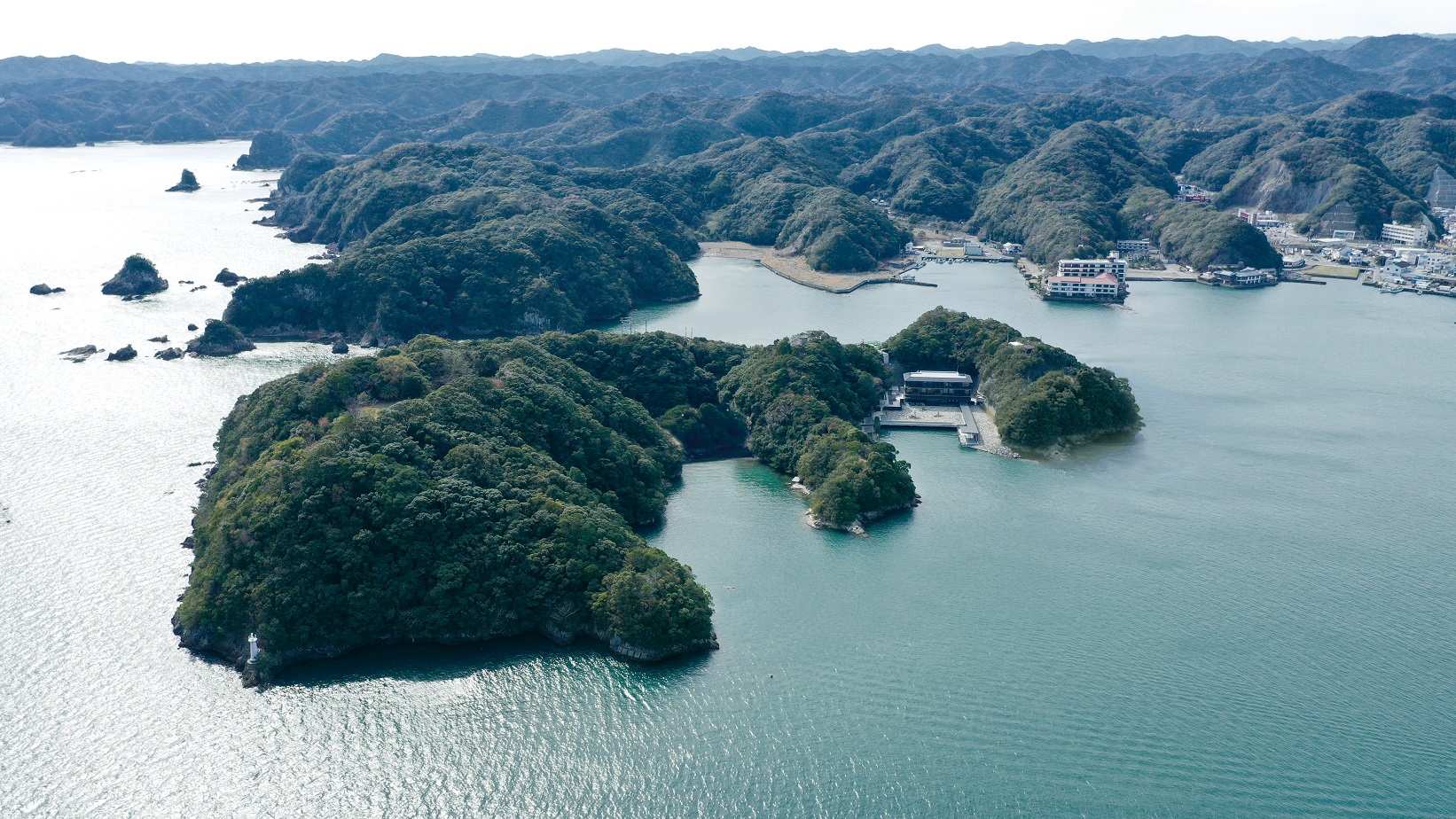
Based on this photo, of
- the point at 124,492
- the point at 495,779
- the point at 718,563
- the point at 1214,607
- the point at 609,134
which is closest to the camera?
the point at 495,779

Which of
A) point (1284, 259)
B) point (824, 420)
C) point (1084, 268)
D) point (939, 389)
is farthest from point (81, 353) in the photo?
point (1284, 259)

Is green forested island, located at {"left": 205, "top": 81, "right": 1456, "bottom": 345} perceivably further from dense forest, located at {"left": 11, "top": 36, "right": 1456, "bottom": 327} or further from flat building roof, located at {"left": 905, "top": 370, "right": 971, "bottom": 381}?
flat building roof, located at {"left": 905, "top": 370, "right": 971, "bottom": 381}

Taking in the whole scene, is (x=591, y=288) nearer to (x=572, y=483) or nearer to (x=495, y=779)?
(x=572, y=483)

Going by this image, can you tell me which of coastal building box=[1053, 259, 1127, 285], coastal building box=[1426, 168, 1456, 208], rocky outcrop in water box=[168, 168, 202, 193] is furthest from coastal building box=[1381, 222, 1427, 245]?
rocky outcrop in water box=[168, 168, 202, 193]

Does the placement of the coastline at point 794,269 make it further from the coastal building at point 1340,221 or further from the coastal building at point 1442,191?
the coastal building at point 1442,191

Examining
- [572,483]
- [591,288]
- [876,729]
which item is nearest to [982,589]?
[876,729]

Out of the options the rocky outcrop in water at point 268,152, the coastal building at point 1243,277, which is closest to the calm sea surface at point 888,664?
the coastal building at point 1243,277
